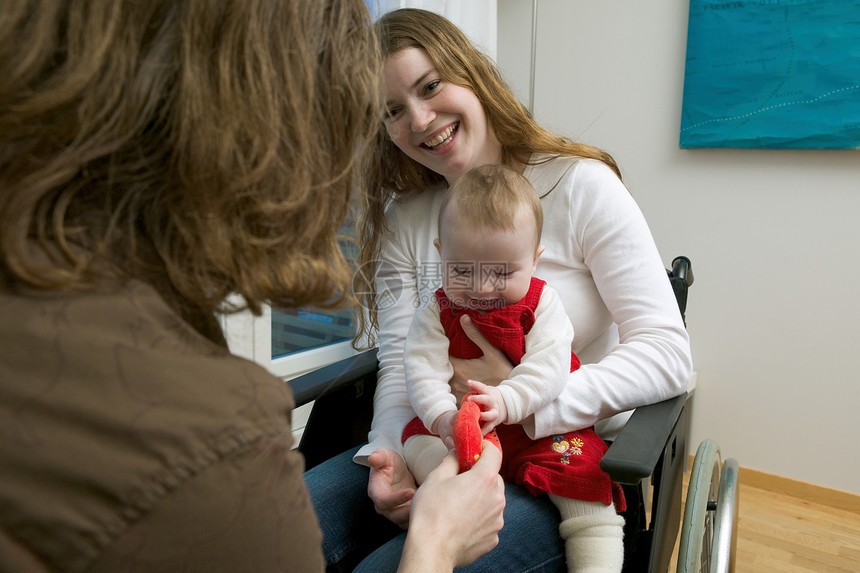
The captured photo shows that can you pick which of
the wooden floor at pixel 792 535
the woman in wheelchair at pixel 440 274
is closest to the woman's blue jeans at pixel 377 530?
the woman in wheelchair at pixel 440 274

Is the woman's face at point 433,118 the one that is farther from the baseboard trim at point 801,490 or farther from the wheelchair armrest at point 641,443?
the baseboard trim at point 801,490

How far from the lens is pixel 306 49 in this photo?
0.55 m

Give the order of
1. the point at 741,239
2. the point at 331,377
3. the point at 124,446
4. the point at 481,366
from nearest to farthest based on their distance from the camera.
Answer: the point at 124,446 → the point at 481,366 → the point at 331,377 → the point at 741,239

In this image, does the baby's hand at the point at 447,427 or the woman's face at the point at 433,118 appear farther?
the woman's face at the point at 433,118

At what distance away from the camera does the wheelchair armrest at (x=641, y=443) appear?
2.71 ft

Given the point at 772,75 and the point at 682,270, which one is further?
the point at 772,75

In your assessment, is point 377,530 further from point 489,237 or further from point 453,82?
point 453,82

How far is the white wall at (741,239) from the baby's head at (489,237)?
1.47 metres

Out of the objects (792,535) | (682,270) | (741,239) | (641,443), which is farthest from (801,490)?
(641,443)

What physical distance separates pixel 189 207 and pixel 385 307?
908 mm

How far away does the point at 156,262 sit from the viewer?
52 cm

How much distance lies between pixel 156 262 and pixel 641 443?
0.68m

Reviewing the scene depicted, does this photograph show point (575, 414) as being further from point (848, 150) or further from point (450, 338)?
point (848, 150)

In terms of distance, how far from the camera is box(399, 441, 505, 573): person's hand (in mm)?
795
